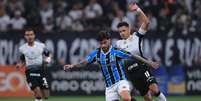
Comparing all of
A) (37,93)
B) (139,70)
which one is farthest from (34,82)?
(139,70)

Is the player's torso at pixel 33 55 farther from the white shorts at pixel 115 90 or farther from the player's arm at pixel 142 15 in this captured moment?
the white shorts at pixel 115 90

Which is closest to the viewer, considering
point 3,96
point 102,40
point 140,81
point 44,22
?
point 102,40

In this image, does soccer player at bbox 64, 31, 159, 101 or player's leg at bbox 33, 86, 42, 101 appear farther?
player's leg at bbox 33, 86, 42, 101

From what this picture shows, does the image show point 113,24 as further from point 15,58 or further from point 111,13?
point 15,58

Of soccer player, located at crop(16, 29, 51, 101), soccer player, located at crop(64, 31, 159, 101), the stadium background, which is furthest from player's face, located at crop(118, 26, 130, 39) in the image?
the stadium background

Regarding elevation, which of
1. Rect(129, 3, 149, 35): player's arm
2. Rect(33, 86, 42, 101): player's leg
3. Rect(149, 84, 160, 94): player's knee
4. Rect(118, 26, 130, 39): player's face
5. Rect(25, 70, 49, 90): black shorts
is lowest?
Rect(33, 86, 42, 101): player's leg

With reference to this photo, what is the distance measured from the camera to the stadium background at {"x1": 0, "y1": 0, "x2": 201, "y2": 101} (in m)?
22.6

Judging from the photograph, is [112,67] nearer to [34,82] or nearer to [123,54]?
[123,54]

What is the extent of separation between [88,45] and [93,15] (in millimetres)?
1629

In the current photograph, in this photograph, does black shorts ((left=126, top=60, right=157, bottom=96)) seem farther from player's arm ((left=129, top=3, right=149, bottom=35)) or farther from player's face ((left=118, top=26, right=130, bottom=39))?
player's face ((left=118, top=26, right=130, bottom=39))

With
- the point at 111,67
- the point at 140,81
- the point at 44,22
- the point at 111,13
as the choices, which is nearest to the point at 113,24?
the point at 111,13

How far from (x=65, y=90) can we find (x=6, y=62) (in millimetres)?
2056

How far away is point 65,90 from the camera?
2275cm

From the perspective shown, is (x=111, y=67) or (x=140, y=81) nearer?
(x=111, y=67)
